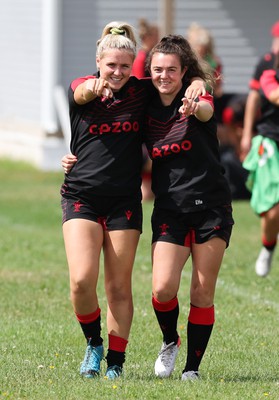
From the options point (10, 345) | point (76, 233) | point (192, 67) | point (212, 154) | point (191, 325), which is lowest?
point (10, 345)

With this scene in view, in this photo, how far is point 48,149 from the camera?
777 inches

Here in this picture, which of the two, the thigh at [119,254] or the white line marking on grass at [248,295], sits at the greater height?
the thigh at [119,254]

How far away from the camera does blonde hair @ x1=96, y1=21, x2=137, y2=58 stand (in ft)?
20.4

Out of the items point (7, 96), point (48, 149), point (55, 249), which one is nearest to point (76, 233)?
point (55, 249)

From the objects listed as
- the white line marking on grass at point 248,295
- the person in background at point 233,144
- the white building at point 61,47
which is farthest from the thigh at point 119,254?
the white building at point 61,47

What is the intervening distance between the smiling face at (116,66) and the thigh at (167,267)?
0.92 metres

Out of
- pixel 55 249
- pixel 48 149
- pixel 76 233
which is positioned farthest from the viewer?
pixel 48 149

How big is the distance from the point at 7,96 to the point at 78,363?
53.0ft

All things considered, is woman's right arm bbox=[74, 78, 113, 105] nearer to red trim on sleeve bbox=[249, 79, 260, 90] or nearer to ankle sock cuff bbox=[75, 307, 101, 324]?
ankle sock cuff bbox=[75, 307, 101, 324]

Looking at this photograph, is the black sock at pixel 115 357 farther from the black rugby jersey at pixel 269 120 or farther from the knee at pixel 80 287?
the black rugby jersey at pixel 269 120

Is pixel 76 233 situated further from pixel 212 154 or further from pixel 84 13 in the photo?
pixel 84 13

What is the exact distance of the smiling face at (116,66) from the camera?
6.20 m

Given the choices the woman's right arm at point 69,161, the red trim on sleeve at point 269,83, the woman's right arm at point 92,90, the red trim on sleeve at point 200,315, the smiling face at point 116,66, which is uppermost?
the smiling face at point 116,66

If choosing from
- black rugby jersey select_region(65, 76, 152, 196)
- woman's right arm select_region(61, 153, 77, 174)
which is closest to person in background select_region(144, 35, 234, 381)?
black rugby jersey select_region(65, 76, 152, 196)
